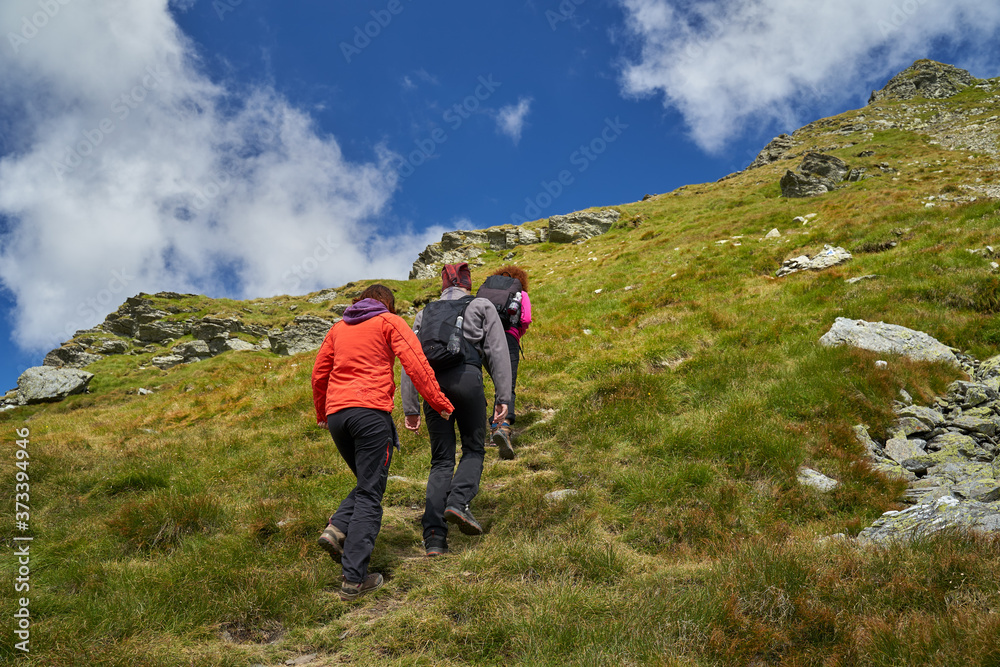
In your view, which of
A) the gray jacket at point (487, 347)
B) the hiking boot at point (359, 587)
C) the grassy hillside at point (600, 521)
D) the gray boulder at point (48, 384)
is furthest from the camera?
the gray boulder at point (48, 384)

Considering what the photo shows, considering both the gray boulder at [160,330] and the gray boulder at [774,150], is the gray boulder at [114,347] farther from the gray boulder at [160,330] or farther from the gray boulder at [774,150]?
the gray boulder at [774,150]

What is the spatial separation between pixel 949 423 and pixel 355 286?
2133 inches

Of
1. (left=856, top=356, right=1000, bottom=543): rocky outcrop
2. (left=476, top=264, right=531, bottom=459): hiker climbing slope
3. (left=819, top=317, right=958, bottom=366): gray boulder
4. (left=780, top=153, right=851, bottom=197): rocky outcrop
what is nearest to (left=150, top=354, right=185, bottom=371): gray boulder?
(left=476, top=264, right=531, bottom=459): hiker climbing slope

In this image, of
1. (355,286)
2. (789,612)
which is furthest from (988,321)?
(355,286)

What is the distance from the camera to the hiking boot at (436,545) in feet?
16.3

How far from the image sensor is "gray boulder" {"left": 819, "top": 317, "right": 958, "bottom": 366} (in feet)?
26.4

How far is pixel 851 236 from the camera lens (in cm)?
1598

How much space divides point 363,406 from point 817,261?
15448 millimetres

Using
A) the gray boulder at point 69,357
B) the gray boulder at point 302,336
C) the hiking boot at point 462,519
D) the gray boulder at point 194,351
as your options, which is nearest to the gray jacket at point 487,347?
the hiking boot at point 462,519

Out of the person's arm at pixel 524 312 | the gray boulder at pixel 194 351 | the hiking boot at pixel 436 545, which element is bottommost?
the hiking boot at pixel 436 545

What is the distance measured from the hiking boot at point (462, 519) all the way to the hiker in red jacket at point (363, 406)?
0.75 meters

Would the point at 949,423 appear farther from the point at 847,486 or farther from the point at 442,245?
the point at 442,245

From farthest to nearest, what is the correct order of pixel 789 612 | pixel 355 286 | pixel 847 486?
pixel 355 286 < pixel 847 486 < pixel 789 612

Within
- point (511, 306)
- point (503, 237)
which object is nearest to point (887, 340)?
point (511, 306)
